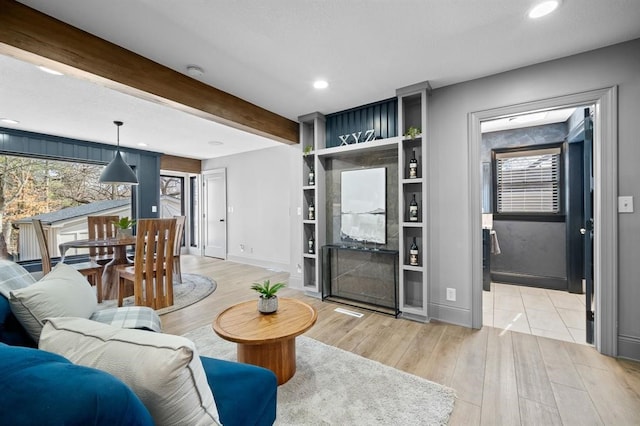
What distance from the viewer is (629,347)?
219 centimetres

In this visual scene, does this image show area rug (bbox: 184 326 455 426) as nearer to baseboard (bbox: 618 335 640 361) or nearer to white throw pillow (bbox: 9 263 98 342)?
white throw pillow (bbox: 9 263 98 342)

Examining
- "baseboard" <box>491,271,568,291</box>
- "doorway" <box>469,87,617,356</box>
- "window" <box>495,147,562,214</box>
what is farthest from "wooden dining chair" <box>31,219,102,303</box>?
"window" <box>495,147,562,214</box>

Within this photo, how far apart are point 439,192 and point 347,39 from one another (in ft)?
5.78

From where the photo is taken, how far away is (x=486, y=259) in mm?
4055

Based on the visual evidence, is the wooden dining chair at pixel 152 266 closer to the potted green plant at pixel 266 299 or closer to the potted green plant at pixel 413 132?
the potted green plant at pixel 266 299

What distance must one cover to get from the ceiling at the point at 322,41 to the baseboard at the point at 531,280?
315 cm

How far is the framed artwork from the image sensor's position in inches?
136

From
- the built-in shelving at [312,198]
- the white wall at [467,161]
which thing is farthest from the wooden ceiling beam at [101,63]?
the white wall at [467,161]

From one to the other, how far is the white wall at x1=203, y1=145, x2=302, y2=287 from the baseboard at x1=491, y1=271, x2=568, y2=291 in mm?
3567

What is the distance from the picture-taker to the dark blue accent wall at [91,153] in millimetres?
4360

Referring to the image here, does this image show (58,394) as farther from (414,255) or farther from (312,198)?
(312,198)

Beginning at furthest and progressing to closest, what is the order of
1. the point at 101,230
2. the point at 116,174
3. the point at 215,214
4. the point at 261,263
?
the point at 215,214 → the point at 261,263 → the point at 101,230 → the point at 116,174

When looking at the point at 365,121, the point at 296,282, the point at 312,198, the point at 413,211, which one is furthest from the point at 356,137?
the point at 296,282

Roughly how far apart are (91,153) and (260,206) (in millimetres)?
3214
